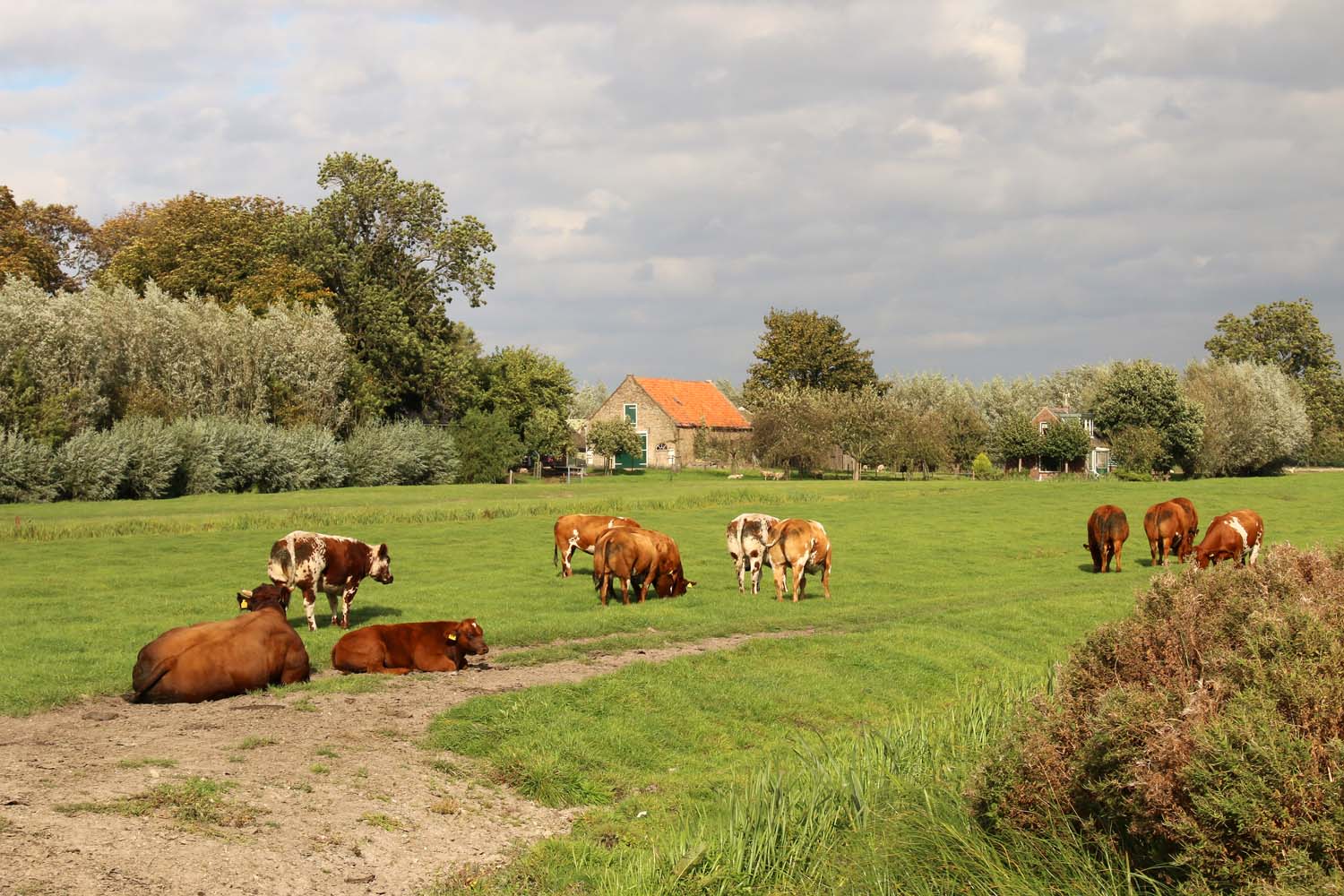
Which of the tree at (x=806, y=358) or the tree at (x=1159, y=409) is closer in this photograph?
the tree at (x=1159, y=409)

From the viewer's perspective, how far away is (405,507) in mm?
49750

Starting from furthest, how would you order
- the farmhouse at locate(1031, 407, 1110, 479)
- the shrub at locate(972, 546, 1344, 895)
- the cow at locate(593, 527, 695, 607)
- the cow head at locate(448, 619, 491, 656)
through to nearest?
the farmhouse at locate(1031, 407, 1110, 479) < the cow at locate(593, 527, 695, 607) < the cow head at locate(448, 619, 491, 656) < the shrub at locate(972, 546, 1344, 895)

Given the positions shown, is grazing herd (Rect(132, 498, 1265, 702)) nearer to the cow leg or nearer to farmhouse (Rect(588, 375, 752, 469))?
the cow leg

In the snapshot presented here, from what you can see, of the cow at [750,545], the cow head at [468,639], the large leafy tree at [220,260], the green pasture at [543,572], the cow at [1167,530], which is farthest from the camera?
the large leafy tree at [220,260]

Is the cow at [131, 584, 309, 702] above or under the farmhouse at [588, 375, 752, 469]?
under

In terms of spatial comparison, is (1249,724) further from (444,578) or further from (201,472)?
(201,472)

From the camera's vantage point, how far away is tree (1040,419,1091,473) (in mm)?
101375

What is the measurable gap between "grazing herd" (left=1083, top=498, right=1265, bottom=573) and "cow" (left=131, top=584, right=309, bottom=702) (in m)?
23.6

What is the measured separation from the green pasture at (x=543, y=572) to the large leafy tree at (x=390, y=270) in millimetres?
21516

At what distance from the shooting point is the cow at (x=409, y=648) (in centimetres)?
1588

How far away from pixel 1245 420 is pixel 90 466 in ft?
317

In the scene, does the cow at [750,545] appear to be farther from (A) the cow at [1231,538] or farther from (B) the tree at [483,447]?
(B) the tree at [483,447]

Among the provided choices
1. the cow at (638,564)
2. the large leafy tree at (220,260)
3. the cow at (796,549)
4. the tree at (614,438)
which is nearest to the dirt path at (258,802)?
the cow at (638,564)

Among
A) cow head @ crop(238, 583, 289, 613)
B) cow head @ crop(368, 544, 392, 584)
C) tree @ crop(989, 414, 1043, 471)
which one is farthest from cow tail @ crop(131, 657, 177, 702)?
tree @ crop(989, 414, 1043, 471)
